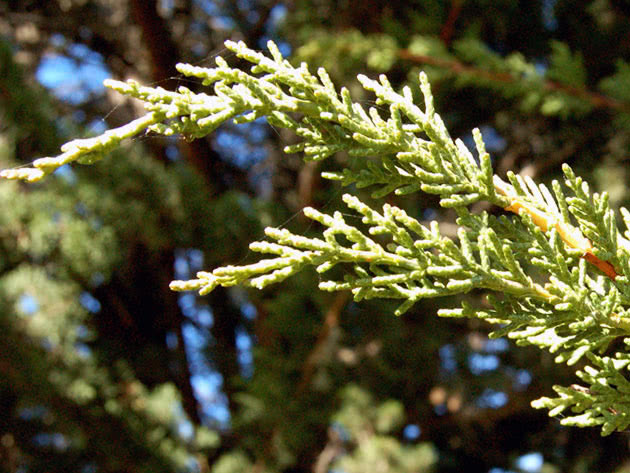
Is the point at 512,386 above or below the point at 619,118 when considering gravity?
below

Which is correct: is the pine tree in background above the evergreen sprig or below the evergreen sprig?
below

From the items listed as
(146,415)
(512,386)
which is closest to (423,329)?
(512,386)

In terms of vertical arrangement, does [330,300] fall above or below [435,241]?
below

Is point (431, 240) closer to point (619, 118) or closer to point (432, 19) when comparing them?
point (619, 118)

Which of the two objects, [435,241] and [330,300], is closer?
[435,241]

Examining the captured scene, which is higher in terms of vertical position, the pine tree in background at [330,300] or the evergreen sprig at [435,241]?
the evergreen sprig at [435,241]

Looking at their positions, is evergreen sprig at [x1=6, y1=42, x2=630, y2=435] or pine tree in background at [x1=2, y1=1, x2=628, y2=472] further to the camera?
pine tree in background at [x1=2, y1=1, x2=628, y2=472]

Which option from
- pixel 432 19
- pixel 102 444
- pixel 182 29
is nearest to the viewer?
pixel 432 19

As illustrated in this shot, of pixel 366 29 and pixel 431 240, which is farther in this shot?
pixel 366 29
